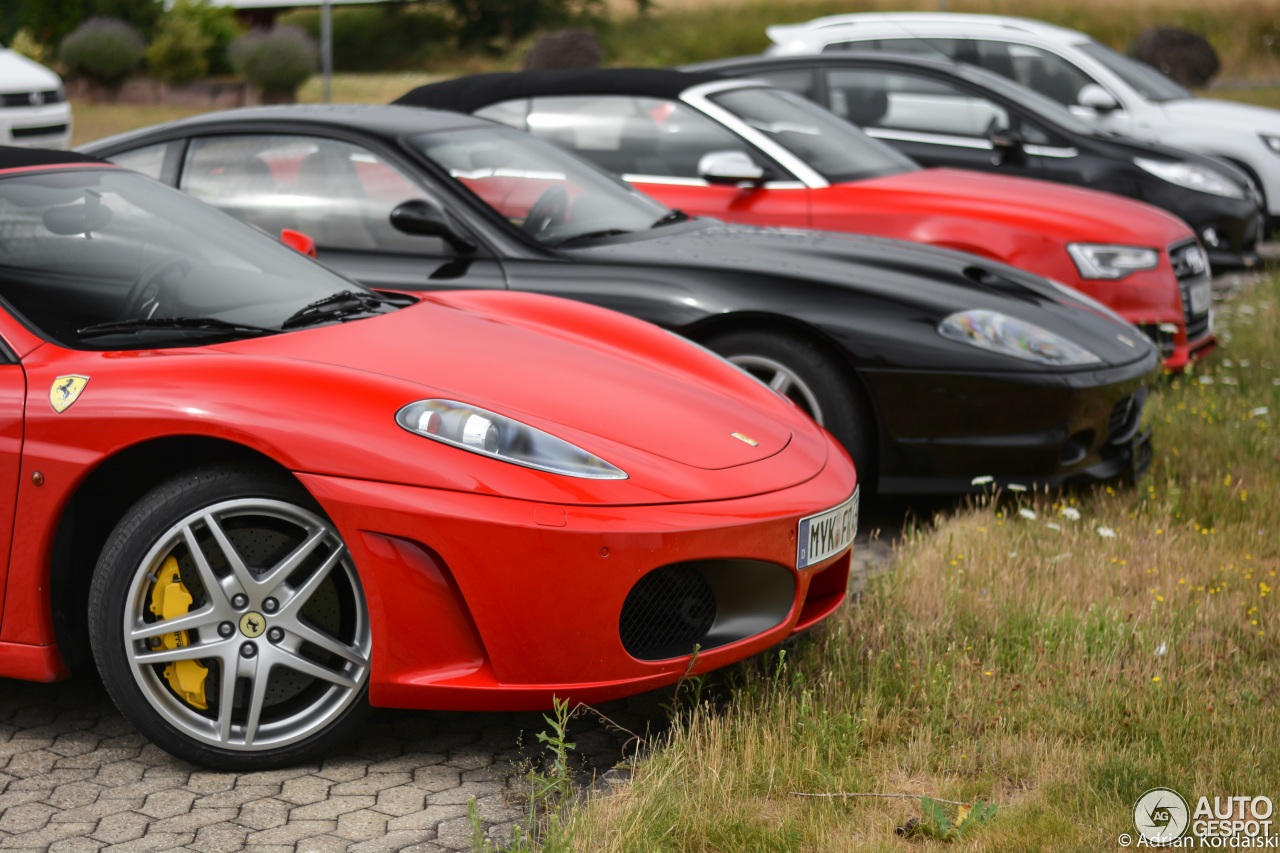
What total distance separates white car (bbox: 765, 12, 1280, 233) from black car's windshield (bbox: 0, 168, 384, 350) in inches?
281

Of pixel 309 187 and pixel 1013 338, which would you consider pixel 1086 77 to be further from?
pixel 309 187

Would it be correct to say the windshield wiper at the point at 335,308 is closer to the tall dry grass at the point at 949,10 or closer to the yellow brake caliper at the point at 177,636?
the yellow brake caliper at the point at 177,636

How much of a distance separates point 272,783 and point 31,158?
6.27 ft

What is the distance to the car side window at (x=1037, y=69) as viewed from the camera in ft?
34.9

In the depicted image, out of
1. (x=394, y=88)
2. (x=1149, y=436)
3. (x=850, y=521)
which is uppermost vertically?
(x=850, y=521)

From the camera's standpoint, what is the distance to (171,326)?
343 cm

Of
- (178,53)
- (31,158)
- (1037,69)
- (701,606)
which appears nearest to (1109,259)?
(701,606)

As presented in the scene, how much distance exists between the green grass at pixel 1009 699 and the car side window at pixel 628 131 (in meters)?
2.73

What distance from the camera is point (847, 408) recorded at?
480 cm

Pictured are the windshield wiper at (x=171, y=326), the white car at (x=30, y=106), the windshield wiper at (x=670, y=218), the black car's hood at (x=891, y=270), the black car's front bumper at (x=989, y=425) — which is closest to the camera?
the windshield wiper at (x=171, y=326)

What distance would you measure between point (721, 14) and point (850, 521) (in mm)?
33630

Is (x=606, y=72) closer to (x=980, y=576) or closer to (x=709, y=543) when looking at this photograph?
(x=980, y=576)

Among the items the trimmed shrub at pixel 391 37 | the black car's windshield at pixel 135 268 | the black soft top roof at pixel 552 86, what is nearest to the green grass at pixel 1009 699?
the black car's windshield at pixel 135 268

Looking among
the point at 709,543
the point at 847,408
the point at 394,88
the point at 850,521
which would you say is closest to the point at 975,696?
the point at 850,521
